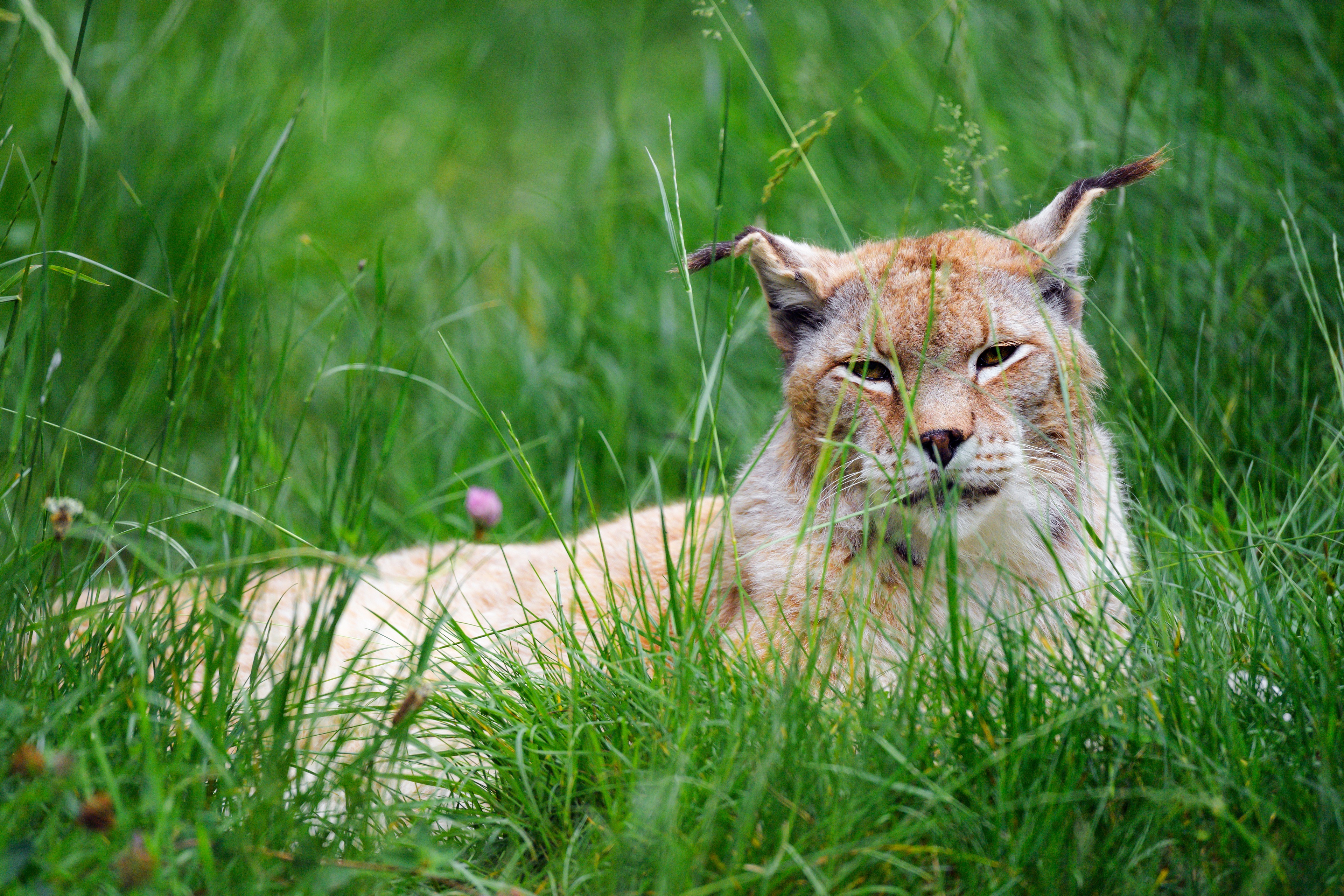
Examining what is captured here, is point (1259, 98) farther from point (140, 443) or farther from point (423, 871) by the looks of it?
point (140, 443)

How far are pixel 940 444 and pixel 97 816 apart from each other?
222 cm

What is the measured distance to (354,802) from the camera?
2145mm

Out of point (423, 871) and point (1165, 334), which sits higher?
point (1165, 334)

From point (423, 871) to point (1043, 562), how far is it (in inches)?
85.7

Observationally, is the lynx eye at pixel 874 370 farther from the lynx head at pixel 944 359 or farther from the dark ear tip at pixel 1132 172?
the dark ear tip at pixel 1132 172

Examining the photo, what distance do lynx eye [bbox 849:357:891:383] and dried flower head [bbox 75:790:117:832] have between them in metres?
2.26

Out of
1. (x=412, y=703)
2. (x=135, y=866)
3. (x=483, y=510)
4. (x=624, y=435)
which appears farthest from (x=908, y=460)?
(x=624, y=435)

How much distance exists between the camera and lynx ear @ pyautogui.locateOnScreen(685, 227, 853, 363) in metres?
3.37

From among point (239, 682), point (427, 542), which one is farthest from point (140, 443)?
point (239, 682)

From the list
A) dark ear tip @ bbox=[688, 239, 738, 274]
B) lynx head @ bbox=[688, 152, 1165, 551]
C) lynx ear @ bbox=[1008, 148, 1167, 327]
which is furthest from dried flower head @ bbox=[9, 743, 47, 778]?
lynx ear @ bbox=[1008, 148, 1167, 327]

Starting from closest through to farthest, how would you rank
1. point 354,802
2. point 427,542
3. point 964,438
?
point 354,802 < point 964,438 < point 427,542

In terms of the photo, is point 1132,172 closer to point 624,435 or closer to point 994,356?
point 994,356

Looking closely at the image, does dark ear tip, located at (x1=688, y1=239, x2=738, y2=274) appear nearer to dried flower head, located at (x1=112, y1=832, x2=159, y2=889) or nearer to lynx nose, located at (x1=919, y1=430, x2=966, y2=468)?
lynx nose, located at (x1=919, y1=430, x2=966, y2=468)

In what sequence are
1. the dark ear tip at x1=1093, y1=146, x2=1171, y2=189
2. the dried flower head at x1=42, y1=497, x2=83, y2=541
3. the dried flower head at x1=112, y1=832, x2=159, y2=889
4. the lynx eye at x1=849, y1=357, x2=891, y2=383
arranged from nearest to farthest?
the dried flower head at x1=112, y1=832, x2=159, y2=889
the dried flower head at x1=42, y1=497, x2=83, y2=541
the dark ear tip at x1=1093, y1=146, x2=1171, y2=189
the lynx eye at x1=849, y1=357, x2=891, y2=383
